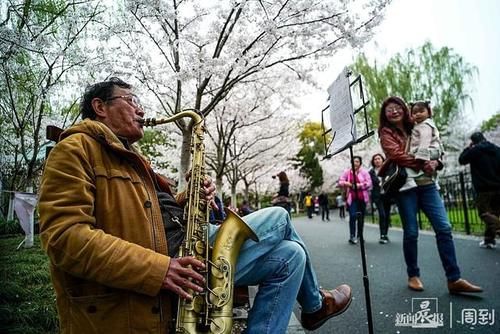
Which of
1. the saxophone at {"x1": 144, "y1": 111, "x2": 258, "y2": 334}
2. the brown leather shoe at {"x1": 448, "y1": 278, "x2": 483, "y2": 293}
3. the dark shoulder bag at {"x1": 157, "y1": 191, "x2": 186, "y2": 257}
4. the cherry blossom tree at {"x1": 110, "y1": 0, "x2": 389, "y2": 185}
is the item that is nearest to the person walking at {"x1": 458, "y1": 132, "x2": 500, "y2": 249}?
the cherry blossom tree at {"x1": 110, "y1": 0, "x2": 389, "y2": 185}

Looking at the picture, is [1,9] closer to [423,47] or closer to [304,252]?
[304,252]

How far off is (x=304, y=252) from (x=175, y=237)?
75 cm

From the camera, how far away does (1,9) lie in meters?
2.61

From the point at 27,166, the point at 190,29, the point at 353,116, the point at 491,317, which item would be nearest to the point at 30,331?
the point at 27,166

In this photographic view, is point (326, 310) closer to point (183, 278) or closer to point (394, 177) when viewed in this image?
point (183, 278)

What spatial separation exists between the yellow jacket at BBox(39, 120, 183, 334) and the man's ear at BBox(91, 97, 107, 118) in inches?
16.0

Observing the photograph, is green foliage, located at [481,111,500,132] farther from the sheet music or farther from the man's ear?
the man's ear

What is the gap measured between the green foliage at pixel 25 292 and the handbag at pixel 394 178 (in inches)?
135

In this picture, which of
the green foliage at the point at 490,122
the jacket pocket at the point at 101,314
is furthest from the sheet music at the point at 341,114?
the green foliage at the point at 490,122

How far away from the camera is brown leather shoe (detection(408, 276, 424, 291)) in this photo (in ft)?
11.9

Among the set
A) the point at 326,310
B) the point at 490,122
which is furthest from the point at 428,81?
the point at 326,310

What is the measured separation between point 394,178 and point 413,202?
0.35 meters

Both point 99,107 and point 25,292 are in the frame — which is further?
point 25,292

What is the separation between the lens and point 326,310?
6.97ft
